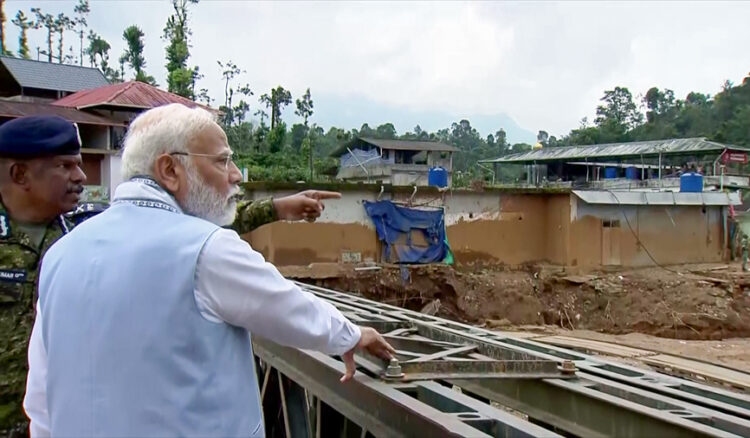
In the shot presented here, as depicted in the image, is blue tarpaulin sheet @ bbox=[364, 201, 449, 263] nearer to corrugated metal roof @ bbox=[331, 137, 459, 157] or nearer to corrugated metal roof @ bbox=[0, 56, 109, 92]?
corrugated metal roof @ bbox=[331, 137, 459, 157]

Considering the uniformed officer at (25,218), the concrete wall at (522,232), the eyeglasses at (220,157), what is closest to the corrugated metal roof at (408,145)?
the concrete wall at (522,232)

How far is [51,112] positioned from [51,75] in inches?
461

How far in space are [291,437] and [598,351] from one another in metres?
7.10

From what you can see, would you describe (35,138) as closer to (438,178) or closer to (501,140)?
(438,178)

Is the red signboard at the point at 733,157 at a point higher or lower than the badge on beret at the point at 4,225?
higher

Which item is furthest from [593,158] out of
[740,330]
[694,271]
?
[740,330]

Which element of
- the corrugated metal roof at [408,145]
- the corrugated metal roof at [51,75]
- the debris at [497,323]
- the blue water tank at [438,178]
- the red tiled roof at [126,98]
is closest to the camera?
the debris at [497,323]

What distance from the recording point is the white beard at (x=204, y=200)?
1.73 meters

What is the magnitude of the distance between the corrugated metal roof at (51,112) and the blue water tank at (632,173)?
25441mm

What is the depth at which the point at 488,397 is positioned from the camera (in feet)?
8.98

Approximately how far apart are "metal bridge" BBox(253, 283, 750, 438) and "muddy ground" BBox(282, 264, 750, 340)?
13.4 metres

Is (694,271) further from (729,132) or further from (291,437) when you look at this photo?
(729,132)

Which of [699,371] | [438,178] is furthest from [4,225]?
[438,178]

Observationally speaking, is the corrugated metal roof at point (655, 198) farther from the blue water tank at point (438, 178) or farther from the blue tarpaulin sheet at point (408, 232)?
the blue tarpaulin sheet at point (408, 232)
